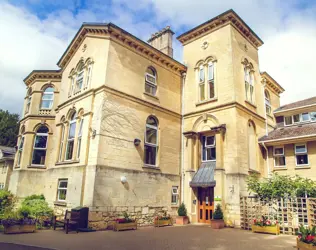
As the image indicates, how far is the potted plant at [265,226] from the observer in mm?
12070

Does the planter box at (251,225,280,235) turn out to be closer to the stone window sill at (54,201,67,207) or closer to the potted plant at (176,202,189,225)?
the potted plant at (176,202,189,225)

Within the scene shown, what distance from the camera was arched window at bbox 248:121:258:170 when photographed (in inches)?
651

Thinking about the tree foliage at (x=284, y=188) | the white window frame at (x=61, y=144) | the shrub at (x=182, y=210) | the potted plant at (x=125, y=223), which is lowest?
the potted plant at (x=125, y=223)

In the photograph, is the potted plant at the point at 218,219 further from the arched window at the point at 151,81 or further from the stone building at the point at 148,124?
the arched window at the point at 151,81

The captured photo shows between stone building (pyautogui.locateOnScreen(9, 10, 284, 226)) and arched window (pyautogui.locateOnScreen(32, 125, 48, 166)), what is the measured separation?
0.07m

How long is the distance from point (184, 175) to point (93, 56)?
9663mm

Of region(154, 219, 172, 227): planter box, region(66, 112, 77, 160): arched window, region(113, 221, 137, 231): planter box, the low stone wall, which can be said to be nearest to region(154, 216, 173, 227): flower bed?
region(154, 219, 172, 227): planter box

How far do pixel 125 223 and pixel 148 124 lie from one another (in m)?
6.23

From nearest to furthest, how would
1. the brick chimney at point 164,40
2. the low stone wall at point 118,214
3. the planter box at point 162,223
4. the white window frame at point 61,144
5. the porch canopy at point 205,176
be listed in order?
the low stone wall at point 118,214, the planter box at point 162,223, the porch canopy at point 205,176, the white window frame at point 61,144, the brick chimney at point 164,40

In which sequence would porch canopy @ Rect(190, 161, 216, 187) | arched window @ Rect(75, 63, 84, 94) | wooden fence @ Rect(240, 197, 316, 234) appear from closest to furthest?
1. wooden fence @ Rect(240, 197, 316, 234)
2. porch canopy @ Rect(190, 161, 216, 187)
3. arched window @ Rect(75, 63, 84, 94)

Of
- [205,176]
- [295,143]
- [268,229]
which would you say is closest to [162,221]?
[205,176]

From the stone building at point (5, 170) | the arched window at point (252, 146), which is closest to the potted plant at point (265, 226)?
the arched window at point (252, 146)

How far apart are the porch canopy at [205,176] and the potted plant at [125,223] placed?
4.92 metres

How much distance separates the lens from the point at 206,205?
16.2m
